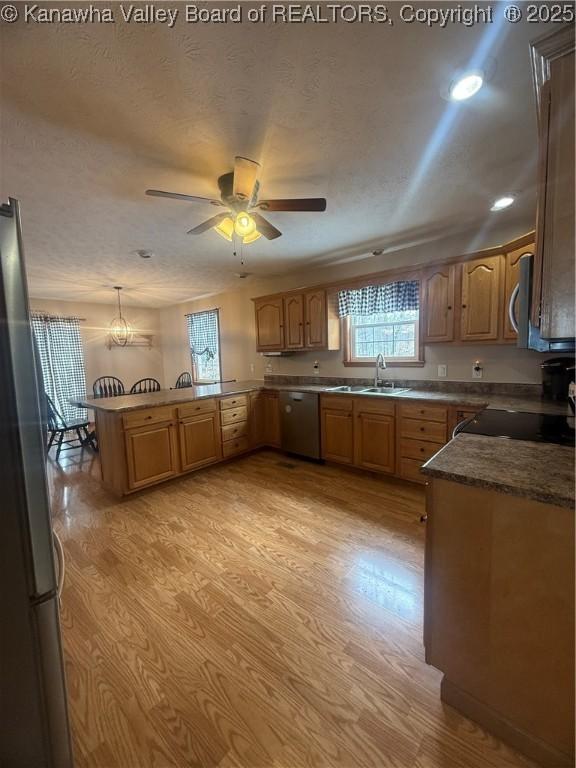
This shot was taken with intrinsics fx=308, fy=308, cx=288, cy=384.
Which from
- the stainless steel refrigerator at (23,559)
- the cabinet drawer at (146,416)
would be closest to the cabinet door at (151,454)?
the cabinet drawer at (146,416)

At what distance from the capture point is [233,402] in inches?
150

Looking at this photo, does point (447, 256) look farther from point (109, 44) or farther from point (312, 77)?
point (109, 44)

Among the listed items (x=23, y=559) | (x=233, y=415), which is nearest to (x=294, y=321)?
→ (x=233, y=415)

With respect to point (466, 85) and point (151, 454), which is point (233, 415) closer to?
point (151, 454)

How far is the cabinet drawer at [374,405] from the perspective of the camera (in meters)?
3.06

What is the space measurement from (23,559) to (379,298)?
137 inches

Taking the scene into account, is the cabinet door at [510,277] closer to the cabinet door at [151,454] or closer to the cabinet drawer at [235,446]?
the cabinet drawer at [235,446]

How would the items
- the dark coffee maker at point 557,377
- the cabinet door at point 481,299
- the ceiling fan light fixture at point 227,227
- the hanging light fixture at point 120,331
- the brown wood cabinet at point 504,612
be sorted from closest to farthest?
the brown wood cabinet at point 504,612, the ceiling fan light fixture at point 227,227, the dark coffee maker at point 557,377, the cabinet door at point 481,299, the hanging light fixture at point 120,331

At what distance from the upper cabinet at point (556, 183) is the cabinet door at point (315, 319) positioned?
265cm

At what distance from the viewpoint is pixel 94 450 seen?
4.45m

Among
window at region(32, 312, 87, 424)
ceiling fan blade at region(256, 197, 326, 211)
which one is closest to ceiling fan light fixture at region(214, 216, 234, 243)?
ceiling fan blade at region(256, 197, 326, 211)

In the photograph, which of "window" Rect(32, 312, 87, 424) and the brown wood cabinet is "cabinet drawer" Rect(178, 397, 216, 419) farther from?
"window" Rect(32, 312, 87, 424)

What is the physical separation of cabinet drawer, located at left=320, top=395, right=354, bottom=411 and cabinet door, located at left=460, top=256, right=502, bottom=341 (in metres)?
1.26

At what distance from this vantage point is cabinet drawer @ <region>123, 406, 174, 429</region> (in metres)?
2.86
